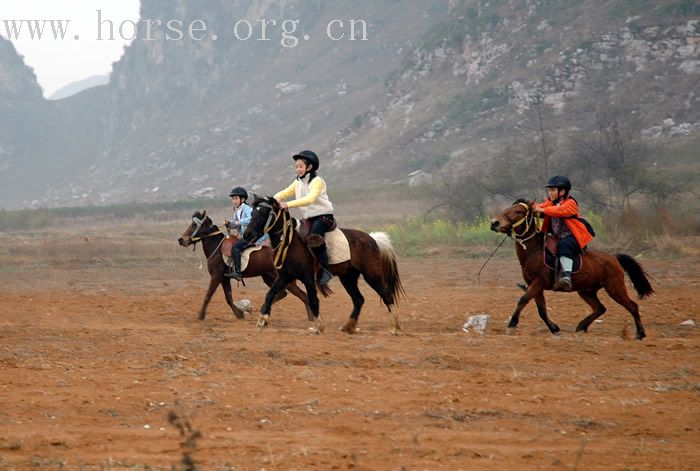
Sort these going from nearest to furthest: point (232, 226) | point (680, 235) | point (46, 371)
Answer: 1. point (46, 371)
2. point (232, 226)
3. point (680, 235)

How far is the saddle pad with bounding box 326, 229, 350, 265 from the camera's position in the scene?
41.4 ft

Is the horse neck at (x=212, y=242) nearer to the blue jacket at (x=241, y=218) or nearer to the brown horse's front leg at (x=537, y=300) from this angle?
the blue jacket at (x=241, y=218)

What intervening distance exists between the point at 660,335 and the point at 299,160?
553cm

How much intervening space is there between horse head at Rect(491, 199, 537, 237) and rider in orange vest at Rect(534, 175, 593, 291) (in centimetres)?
13

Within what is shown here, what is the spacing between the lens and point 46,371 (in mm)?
9531

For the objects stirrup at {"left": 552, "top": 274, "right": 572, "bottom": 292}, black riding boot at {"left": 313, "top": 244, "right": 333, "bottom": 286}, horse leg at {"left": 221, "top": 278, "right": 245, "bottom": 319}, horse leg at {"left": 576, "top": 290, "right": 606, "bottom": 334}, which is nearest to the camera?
stirrup at {"left": 552, "top": 274, "right": 572, "bottom": 292}

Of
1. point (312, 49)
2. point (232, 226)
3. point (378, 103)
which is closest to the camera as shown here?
point (232, 226)

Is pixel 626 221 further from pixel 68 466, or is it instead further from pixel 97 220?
pixel 97 220

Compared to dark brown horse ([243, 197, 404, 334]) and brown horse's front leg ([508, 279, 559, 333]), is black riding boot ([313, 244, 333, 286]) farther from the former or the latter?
brown horse's front leg ([508, 279, 559, 333])

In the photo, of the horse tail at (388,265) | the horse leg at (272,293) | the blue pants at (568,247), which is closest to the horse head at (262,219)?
the horse leg at (272,293)

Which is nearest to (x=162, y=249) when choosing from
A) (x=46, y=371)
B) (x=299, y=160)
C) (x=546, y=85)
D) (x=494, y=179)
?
(x=494, y=179)

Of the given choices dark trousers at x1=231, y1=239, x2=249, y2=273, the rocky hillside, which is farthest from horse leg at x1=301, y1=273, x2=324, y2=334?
the rocky hillside

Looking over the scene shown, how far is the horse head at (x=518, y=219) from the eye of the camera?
12.3 meters

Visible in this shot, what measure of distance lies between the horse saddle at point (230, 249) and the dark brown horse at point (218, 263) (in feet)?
0.16
